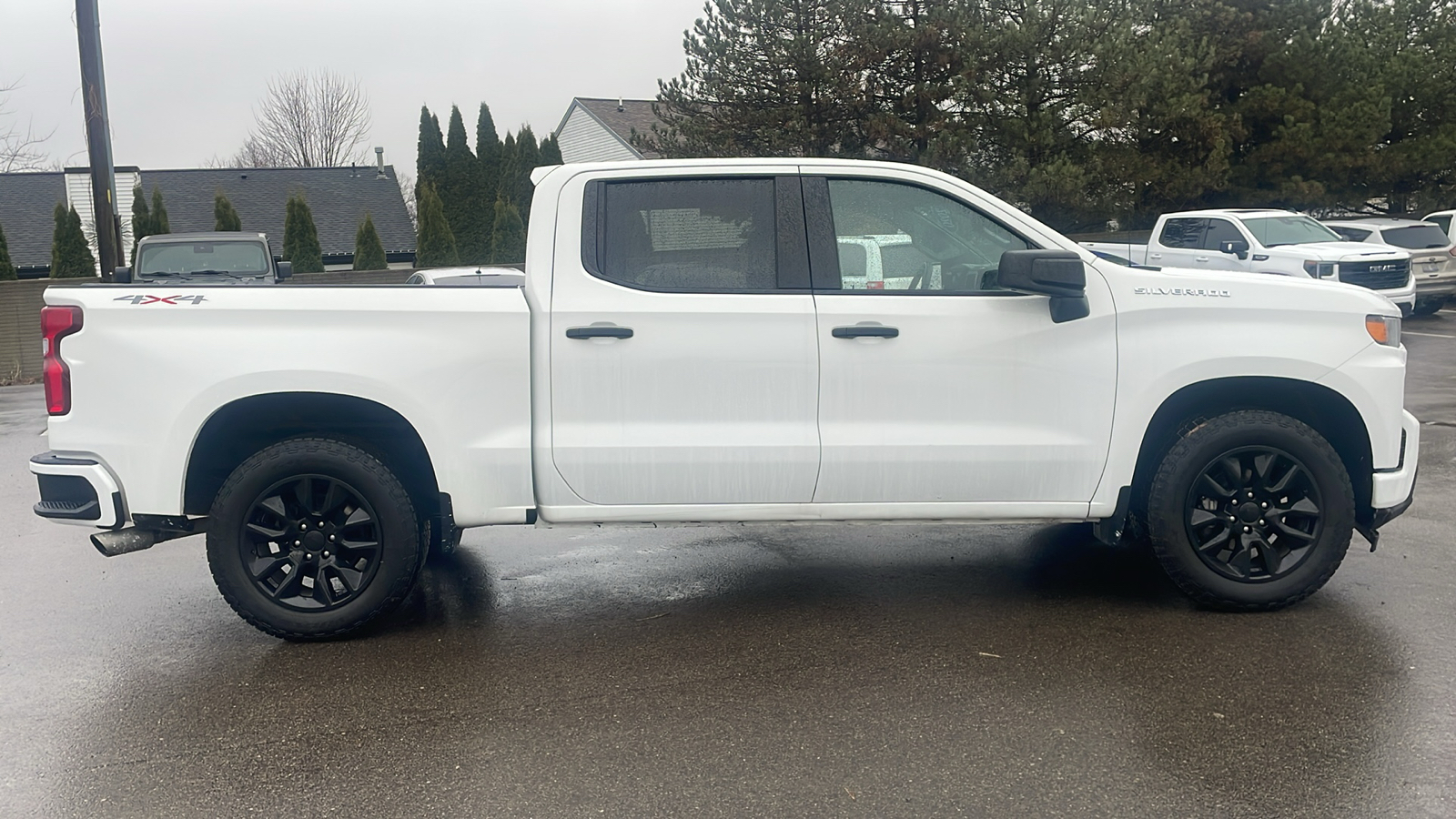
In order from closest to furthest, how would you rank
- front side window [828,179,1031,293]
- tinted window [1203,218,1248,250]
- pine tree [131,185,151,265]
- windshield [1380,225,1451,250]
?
front side window [828,179,1031,293] → tinted window [1203,218,1248,250] → windshield [1380,225,1451,250] → pine tree [131,185,151,265]

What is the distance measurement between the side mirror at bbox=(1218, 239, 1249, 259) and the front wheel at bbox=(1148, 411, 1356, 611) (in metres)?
14.5

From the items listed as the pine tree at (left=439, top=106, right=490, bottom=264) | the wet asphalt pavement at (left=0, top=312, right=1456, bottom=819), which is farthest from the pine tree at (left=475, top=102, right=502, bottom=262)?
the wet asphalt pavement at (left=0, top=312, right=1456, bottom=819)

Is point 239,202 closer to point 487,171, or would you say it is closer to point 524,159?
point 487,171

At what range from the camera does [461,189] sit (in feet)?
117

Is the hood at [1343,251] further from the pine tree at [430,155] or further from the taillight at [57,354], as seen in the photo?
the pine tree at [430,155]

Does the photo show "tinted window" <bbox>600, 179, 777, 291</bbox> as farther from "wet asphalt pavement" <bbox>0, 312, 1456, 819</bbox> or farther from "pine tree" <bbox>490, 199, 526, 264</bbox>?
"pine tree" <bbox>490, 199, 526, 264</bbox>

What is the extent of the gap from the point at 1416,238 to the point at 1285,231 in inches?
141

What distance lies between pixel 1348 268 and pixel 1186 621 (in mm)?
14467

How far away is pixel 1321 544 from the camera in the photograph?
5059 mm

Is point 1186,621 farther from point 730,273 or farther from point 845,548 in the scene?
point 730,273

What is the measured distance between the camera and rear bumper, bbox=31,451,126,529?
4.75 meters

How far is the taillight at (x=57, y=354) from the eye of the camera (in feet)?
15.4

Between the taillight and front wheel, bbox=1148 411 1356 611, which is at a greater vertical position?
the taillight

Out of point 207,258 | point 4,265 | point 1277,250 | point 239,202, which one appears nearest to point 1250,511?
point 207,258
